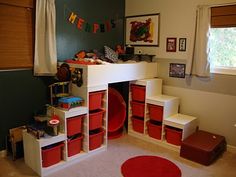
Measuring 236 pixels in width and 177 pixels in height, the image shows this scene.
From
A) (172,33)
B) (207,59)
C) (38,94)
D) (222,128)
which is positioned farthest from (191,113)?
(38,94)

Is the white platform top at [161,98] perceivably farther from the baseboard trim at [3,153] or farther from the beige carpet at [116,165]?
the baseboard trim at [3,153]

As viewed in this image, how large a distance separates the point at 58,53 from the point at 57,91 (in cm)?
54

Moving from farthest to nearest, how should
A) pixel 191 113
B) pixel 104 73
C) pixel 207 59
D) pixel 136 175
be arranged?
pixel 191 113 < pixel 207 59 < pixel 104 73 < pixel 136 175

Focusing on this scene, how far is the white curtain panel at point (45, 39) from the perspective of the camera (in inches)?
115

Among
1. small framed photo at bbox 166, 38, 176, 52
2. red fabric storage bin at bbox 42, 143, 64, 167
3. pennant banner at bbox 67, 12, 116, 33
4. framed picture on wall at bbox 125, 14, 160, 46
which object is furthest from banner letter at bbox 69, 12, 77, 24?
red fabric storage bin at bbox 42, 143, 64, 167

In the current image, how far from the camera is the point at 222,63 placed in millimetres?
3232

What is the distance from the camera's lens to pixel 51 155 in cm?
262

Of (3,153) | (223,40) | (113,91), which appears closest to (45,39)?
(113,91)

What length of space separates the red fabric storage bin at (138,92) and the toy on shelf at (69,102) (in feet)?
3.45

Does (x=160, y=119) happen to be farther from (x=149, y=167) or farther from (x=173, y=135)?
(x=149, y=167)

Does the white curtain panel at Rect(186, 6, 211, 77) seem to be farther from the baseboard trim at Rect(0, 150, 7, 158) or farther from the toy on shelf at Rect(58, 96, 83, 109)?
the baseboard trim at Rect(0, 150, 7, 158)

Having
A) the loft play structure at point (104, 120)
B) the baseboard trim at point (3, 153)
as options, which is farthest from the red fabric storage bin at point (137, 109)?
the baseboard trim at point (3, 153)

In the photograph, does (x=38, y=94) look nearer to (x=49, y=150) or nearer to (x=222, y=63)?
(x=49, y=150)

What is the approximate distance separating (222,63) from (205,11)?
2.49 ft
